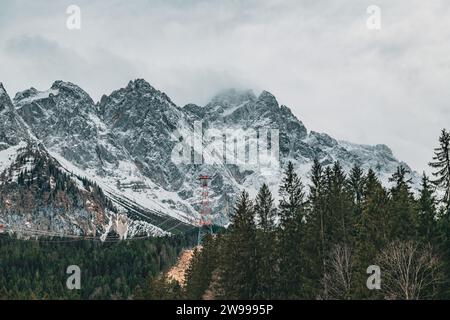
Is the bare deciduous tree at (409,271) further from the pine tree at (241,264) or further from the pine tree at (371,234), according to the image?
the pine tree at (241,264)

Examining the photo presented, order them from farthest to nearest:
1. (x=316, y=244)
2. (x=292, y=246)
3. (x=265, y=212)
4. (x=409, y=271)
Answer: (x=265, y=212)
(x=292, y=246)
(x=316, y=244)
(x=409, y=271)

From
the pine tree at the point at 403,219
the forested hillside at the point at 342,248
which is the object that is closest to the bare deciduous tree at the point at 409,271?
the forested hillside at the point at 342,248

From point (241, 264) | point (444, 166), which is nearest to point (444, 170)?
point (444, 166)

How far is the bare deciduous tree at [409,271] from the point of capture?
54987mm

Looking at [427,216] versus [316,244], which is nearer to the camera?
[427,216]

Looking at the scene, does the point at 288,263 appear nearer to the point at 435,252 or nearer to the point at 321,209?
the point at 321,209

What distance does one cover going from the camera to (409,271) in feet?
190

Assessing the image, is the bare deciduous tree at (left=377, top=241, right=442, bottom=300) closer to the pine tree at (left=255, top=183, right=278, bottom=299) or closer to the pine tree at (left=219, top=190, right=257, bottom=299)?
the pine tree at (left=255, top=183, right=278, bottom=299)

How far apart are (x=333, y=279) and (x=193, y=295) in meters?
23.2

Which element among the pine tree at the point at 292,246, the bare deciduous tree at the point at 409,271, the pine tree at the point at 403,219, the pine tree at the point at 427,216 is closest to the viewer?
the bare deciduous tree at the point at 409,271

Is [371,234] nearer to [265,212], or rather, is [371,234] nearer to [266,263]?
[266,263]

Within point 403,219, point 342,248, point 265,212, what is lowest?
point 342,248
